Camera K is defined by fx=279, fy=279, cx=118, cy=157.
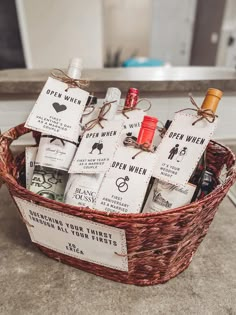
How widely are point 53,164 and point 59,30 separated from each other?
208 cm

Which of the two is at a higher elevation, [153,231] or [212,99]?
[212,99]

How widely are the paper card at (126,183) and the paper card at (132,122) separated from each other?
6cm

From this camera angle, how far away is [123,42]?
363cm

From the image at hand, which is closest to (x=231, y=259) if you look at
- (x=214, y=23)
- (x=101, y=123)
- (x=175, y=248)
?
(x=175, y=248)

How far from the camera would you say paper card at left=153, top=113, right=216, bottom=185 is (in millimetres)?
426

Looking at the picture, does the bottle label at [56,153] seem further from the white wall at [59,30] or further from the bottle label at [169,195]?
the white wall at [59,30]

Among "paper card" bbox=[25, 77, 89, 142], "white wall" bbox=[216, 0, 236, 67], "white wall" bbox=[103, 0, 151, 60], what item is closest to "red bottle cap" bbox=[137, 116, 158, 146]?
"paper card" bbox=[25, 77, 89, 142]

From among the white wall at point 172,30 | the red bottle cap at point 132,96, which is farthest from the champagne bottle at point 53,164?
the white wall at point 172,30

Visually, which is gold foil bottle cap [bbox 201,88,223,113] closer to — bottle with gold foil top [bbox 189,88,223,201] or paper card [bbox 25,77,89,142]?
bottle with gold foil top [bbox 189,88,223,201]

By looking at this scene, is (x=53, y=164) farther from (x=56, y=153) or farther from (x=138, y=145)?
(x=138, y=145)

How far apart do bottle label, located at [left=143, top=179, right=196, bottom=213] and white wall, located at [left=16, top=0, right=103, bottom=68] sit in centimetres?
215

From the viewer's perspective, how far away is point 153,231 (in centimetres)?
37

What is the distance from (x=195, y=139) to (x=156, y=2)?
3.85 metres

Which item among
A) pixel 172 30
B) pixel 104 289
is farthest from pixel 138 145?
pixel 172 30
